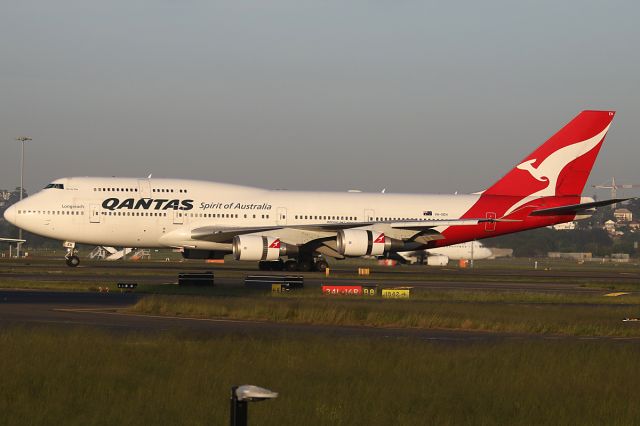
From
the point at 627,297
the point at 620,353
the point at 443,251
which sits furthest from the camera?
the point at 443,251

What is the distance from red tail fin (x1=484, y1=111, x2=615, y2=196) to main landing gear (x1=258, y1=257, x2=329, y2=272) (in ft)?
38.8

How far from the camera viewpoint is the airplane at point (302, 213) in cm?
5488

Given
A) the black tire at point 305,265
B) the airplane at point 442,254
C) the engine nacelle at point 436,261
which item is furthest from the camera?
the engine nacelle at point 436,261

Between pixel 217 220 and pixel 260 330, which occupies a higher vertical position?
pixel 217 220

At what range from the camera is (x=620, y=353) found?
19.1 metres

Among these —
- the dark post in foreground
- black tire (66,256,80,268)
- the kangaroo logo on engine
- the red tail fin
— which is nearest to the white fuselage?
the kangaroo logo on engine

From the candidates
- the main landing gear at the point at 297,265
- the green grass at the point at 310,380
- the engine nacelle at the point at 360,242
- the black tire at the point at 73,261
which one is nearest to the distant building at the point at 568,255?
the main landing gear at the point at 297,265

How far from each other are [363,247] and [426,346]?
3529cm

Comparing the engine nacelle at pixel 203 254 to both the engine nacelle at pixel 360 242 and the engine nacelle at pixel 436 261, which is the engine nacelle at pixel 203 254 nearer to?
the engine nacelle at pixel 360 242

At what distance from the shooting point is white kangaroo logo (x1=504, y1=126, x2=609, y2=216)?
5997 centimetres

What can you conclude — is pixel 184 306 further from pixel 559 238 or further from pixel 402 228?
pixel 559 238

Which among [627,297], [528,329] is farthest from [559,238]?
[528,329]

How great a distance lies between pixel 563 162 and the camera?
2361 inches

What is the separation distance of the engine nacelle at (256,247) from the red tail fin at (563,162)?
15.2 m
